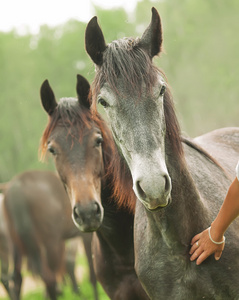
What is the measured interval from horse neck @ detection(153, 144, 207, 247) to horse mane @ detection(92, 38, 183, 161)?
0.10m

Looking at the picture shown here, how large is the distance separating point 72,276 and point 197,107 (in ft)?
55.5

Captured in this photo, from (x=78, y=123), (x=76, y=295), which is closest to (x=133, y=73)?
(x=78, y=123)

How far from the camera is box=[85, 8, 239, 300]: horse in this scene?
3.11m

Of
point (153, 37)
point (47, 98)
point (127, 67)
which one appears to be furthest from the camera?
point (47, 98)

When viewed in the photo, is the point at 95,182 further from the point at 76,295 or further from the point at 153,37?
the point at 76,295

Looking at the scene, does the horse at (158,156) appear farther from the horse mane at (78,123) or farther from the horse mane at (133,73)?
the horse mane at (78,123)

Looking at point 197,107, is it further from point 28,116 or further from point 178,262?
point 178,262

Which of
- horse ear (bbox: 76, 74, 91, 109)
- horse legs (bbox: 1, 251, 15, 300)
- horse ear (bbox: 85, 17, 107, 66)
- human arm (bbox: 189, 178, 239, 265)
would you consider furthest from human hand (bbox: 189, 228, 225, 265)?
horse legs (bbox: 1, 251, 15, 300)

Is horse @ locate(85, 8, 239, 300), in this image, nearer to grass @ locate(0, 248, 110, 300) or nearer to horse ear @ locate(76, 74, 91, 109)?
horse ear @ locate(76, 74, 91, 109)

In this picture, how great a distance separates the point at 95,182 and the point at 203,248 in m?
1.71

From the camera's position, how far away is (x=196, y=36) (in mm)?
24266

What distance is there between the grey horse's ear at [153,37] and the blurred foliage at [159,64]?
14248 millimetres

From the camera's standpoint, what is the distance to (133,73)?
3191mm

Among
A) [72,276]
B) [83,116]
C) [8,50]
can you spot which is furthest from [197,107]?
[83,116]
